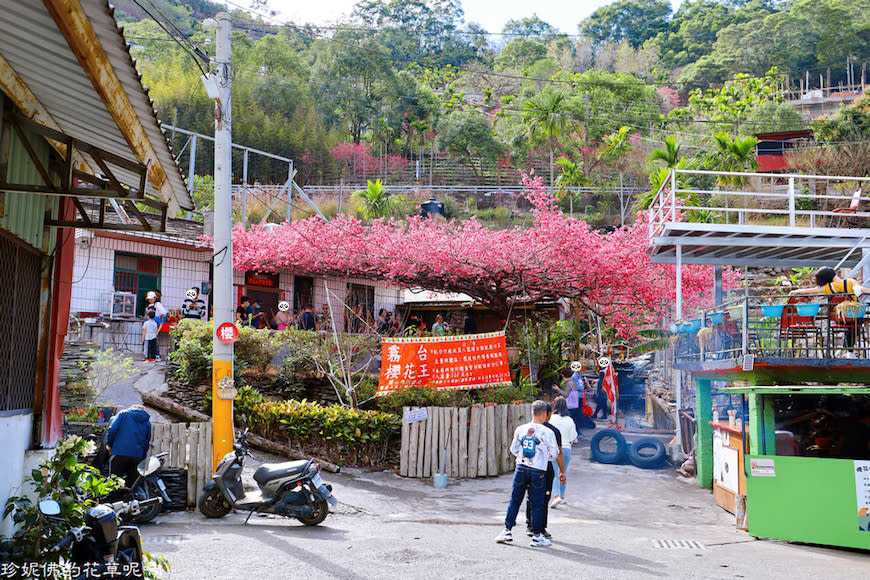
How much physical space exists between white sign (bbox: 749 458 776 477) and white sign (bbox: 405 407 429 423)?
5984 mm

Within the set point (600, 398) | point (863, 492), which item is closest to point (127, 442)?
point (863, 492)

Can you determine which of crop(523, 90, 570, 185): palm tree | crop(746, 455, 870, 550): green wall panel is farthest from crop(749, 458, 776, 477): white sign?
crop(523, 90, 570, 185): palm tree

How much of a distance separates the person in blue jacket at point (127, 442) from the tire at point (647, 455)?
10157 mm

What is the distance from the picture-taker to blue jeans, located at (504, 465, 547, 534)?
8617 millimetres

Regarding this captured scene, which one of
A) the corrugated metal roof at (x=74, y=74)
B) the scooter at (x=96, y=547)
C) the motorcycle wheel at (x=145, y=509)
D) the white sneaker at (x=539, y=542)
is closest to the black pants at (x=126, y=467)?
the motorcycle wheel at (x=145, y=509)

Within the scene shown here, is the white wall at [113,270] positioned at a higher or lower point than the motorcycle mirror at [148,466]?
higher

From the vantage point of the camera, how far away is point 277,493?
9586 millimetres

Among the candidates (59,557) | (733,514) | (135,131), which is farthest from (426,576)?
(733,514)

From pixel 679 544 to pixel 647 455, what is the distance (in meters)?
6.89

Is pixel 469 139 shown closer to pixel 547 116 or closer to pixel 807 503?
pixel 547 116

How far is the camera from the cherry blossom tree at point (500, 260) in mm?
19188

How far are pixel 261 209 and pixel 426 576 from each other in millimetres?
32988

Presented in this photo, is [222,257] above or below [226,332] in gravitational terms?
above

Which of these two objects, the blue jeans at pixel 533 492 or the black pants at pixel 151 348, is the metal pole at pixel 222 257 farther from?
the black pants at pixel 151 348
